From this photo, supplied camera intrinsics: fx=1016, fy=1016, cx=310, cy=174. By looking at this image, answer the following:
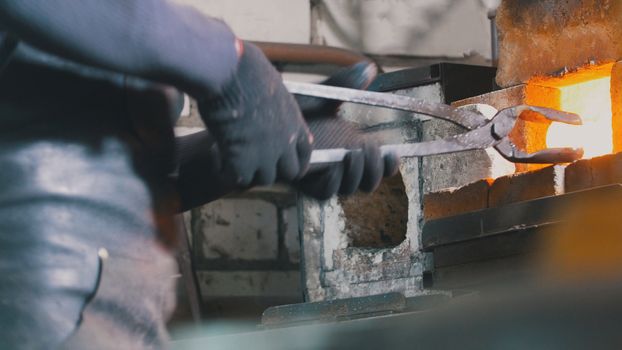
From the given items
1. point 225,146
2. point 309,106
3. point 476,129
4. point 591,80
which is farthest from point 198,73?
point 591,80

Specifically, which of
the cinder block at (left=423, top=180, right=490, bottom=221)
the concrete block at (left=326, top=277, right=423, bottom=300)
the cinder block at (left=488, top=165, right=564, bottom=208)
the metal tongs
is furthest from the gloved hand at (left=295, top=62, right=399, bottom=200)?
the concrete block at (left=326, top=277, right=423, bottom=300)

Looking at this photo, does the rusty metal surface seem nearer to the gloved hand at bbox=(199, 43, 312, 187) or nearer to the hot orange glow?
the hot orange glow

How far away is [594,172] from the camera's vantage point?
2.02 meters

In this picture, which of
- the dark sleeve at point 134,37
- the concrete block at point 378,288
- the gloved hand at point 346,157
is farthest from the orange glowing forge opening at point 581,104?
the dark sleeve at point 134,37

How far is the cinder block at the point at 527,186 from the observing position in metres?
2.08

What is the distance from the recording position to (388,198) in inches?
119

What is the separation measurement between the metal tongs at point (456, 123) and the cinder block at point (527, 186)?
107mm

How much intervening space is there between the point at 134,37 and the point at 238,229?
2999 millimetres

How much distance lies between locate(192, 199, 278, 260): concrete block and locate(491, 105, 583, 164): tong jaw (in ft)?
6.70

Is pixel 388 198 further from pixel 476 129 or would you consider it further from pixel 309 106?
pixel 309 106

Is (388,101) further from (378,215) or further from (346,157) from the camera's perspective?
(378,215)

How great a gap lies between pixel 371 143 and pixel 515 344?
311 millimetres

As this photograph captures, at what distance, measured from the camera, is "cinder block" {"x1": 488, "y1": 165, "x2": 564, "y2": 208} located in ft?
6.83

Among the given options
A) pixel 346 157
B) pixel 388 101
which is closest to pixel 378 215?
pixel 388 101
